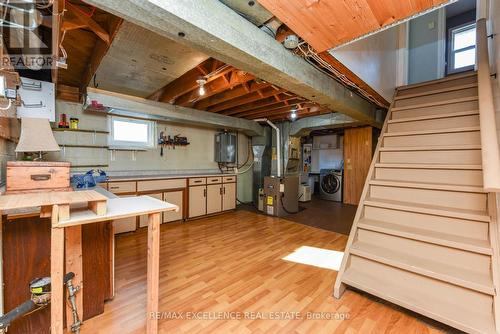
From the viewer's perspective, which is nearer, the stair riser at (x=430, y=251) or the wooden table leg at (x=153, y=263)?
the wooden table leg at (x=153, y=263)

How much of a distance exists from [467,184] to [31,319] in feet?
11.3

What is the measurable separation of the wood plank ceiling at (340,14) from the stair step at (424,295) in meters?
1.97

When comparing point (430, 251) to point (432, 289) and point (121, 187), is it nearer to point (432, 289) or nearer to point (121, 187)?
point (432, 289)

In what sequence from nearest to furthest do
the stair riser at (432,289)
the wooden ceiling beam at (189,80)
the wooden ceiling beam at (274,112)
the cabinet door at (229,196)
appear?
the stair riser at (432,289) < the wooden ceiling beam at (189,80) < the wooden ceiling beam at (274,112) < the cabinet door at (229,196)

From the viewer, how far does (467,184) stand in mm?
1864

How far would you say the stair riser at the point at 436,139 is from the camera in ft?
7.00

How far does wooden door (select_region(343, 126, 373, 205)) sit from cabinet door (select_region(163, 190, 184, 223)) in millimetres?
4336

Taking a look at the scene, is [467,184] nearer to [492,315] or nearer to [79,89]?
[492,315]

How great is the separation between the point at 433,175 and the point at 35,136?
3953 millimetres

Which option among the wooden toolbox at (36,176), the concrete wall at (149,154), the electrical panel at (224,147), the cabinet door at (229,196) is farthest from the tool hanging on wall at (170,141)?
the wooden toolbox at (36,176)

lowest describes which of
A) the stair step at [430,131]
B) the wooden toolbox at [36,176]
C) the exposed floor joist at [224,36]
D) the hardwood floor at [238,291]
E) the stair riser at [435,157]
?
the hardwood floor at [238,291]

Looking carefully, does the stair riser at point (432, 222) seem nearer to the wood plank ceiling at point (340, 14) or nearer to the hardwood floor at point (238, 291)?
the hardwood floor at point (238, 291)

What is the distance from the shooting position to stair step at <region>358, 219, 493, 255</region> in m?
1.52

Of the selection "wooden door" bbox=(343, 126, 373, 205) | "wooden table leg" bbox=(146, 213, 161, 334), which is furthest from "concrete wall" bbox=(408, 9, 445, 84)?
"wooden table leg" bbox=(146, 213, 161, 334)
